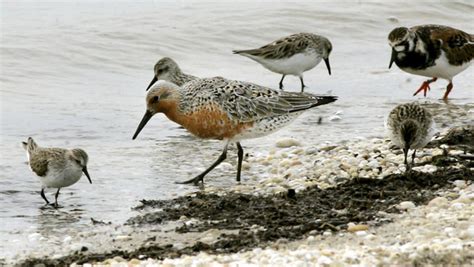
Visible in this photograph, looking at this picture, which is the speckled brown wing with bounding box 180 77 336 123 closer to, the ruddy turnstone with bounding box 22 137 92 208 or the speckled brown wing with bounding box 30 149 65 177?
the ruddy turnstone with bounding box 22 137 92 208

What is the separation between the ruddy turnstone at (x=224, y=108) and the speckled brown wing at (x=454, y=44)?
12.8 ft

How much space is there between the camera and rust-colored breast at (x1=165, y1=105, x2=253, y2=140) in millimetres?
9766

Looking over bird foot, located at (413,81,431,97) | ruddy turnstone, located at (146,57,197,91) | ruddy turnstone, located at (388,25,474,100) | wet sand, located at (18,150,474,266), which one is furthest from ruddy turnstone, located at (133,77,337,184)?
bird foot, located at (413,81,431,97)

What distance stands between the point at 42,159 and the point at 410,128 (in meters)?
3.59

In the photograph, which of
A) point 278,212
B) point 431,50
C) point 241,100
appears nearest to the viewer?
point 278,212

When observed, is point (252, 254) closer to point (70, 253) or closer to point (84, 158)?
point (70, 253)

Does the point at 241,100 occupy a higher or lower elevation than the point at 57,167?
higher

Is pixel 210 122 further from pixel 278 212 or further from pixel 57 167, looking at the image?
pixel 278 212

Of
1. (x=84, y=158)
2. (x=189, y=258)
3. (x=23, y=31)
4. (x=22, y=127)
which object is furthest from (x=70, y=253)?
(x=23, y=31)

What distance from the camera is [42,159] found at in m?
9.56

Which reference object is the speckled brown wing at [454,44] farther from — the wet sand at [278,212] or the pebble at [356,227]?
the pebble at [356,227]

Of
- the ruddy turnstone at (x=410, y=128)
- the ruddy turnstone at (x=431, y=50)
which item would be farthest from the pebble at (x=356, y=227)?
the ruddy turnstone at (x=431, y=50)

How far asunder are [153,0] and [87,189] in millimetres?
11217

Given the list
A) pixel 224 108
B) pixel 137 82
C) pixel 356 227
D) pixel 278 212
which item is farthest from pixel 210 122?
pixel 137 82
